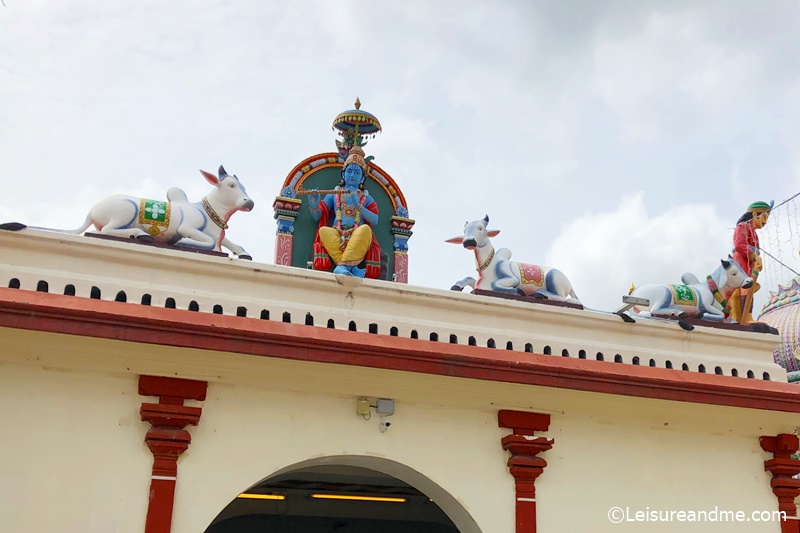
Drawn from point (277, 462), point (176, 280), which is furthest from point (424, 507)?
point (176, 280)

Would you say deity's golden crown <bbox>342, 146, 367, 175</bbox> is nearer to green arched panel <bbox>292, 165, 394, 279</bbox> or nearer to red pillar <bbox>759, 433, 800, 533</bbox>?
green arched panel <bbox>292, 165, 394, 279</bbox>

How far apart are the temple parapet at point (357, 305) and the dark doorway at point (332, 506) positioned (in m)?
2.20

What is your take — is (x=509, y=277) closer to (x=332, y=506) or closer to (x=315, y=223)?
(x=315, y=223)

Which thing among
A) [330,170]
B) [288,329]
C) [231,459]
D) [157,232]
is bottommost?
[231,459]

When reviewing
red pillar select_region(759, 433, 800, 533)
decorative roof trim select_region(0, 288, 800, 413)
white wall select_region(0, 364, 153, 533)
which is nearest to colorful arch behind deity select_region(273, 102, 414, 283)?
decorative roof trim select_region(0, 288, 800, 413)

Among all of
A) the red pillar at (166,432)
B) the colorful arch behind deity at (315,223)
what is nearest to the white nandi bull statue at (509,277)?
the colorful arch behind deity at (315,223)

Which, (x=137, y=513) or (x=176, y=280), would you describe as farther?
(x=176, y=280)

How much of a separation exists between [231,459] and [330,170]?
365 cm

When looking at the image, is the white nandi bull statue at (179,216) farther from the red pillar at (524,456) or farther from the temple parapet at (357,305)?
the red pillar at (524,456)

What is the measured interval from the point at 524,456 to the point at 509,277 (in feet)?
6.15

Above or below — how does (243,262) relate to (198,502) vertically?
above

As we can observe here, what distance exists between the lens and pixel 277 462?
6.90 m

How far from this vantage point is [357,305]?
777 cm

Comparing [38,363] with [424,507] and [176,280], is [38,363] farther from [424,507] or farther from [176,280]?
[424,507]
